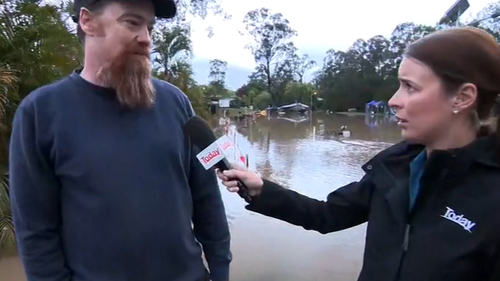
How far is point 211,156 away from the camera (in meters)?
1.35

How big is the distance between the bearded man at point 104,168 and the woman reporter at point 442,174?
0.21m

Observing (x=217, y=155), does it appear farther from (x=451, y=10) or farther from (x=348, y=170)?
(x=348, y=170)

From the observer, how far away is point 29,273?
1.34 m

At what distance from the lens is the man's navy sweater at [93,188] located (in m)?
1.32

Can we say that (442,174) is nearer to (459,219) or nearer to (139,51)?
(459,219)

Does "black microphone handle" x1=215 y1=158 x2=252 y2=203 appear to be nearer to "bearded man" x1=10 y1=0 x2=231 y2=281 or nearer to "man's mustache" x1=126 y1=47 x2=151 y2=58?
"bearded man" x1=10 y1=0 x2=231 y2=281

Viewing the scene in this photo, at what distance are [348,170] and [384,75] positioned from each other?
124ft

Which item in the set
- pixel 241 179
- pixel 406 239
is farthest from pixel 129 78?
pixel 406 239

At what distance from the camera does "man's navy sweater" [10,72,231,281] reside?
1.32m

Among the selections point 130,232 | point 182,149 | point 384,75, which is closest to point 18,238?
point 130,232

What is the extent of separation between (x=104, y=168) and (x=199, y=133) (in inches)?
11.0

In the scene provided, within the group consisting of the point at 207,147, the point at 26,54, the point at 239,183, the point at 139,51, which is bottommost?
the point at 239,183

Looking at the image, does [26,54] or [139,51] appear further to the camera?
[26,54]

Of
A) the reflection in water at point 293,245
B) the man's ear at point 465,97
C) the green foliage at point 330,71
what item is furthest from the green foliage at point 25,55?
the green foliage at point 330,71
